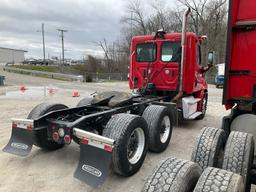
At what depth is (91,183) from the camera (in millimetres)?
3207

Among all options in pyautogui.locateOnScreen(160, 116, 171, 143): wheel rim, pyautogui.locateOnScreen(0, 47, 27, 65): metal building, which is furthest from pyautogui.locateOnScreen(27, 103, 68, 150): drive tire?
pyautogui.locateOnScreen(0, 47, 27, 65): metal building

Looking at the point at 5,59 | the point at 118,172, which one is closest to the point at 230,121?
the point at 118,172

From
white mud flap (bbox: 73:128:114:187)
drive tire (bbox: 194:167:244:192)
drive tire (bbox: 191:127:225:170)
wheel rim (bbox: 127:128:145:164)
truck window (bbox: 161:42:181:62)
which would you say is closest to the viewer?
drive tire (bbox: 194:167:244:192)

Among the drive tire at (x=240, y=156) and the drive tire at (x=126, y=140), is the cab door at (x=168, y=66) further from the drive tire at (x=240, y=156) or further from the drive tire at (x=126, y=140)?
the drive tire at (x=240, y=156)

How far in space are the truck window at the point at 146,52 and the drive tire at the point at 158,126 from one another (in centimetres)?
220

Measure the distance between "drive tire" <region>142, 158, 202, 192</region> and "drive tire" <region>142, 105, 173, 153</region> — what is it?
8.57ft

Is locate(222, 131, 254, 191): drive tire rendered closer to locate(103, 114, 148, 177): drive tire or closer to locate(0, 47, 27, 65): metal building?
locate(103, 114, 148, 177): drive tire

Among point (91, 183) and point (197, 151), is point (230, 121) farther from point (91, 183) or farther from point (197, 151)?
point (91, 183)

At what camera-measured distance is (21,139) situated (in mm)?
4266

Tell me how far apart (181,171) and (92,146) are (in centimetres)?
164

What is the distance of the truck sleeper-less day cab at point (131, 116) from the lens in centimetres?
345

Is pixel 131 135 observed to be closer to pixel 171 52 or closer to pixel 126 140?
pixel 126 140

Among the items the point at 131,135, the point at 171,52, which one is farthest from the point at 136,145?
the point at 171,52

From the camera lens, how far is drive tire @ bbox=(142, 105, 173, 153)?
476 centimetres
